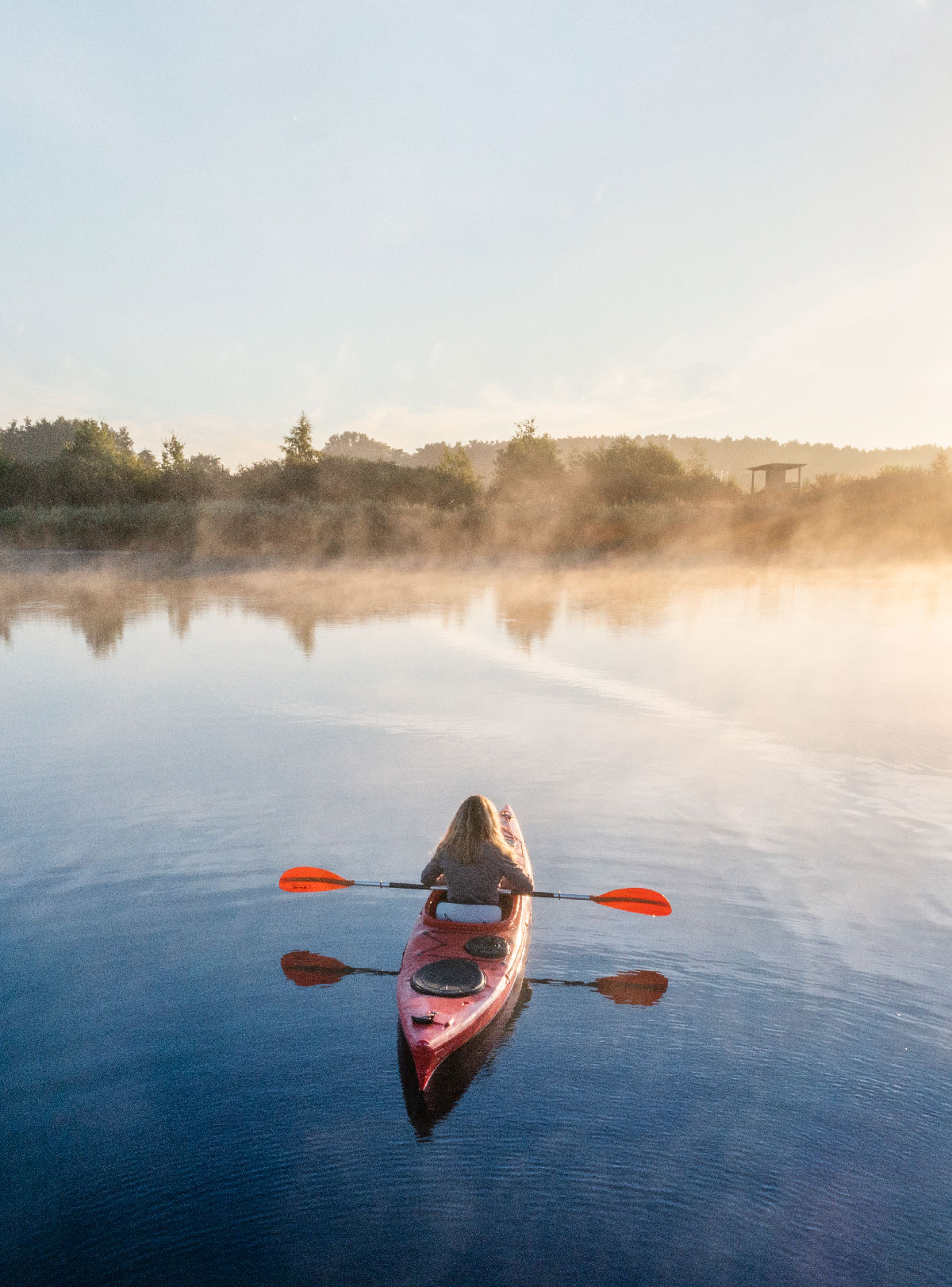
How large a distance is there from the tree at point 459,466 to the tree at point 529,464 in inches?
165

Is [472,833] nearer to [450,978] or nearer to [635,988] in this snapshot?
[450,978]

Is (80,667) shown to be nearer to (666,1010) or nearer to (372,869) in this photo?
(372,869)

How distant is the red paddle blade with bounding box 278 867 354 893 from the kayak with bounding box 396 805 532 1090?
1297 mm

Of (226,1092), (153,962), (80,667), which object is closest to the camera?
(226,1092)

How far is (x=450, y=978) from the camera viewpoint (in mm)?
5918

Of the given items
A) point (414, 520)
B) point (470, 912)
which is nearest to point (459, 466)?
point (414, 520)

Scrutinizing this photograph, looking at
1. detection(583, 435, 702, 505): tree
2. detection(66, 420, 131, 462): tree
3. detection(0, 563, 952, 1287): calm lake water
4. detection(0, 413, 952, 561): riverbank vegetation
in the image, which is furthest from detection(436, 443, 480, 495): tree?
detection(0, 563, 952, 1287): calm lake water

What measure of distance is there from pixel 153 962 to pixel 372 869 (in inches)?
97.8

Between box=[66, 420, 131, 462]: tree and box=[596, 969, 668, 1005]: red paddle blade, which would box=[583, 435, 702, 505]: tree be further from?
box=[596, 969, 668, 1005]: red paddle blade

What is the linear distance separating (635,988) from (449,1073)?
5.70 feet

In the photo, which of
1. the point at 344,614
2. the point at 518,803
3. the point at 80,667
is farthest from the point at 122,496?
the point at 518,803

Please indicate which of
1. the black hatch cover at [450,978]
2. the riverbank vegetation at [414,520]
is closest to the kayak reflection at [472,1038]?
the black hatch cover at [450,978]

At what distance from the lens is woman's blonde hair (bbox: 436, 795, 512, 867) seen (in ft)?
22.0

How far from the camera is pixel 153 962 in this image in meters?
7.14
